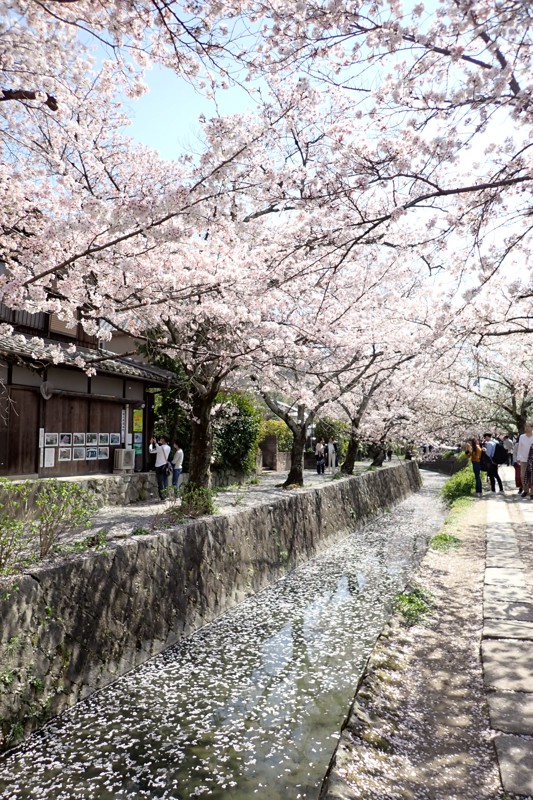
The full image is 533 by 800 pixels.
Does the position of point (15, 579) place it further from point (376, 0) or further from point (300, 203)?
point (376, 0)

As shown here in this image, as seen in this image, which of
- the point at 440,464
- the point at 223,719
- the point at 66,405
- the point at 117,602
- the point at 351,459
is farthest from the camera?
the point at 440,464

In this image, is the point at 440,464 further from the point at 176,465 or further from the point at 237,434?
the point at 176,465

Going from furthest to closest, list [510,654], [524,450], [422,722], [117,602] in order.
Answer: [524,450] < [117,602] < [510,654] < [422,722]

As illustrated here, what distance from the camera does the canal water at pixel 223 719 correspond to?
14.9ft

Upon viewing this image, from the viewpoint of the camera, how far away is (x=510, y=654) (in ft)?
16.5

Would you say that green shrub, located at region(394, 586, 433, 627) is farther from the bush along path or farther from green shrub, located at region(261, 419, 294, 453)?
green shrub, located at region(261, 419, 294, 453)

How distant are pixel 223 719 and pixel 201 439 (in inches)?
266

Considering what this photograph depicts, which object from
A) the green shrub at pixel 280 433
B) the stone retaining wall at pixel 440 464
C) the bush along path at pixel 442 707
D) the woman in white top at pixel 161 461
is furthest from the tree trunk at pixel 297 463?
the stone retaining wall at pixel 440 464

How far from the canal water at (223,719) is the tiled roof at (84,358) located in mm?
5225

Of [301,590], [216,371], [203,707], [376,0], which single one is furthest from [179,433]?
[376,0]

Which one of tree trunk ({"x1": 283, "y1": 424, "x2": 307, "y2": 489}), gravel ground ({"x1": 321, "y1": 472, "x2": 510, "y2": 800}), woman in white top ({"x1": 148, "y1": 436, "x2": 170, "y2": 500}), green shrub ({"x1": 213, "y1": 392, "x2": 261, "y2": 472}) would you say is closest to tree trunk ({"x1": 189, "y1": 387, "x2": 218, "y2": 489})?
woman in white top ({"x1": 148, "y1": 436, "x2": 170, "y2": 500})

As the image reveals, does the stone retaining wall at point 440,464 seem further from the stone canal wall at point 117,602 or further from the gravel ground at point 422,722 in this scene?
the gravel ground at point 422,722

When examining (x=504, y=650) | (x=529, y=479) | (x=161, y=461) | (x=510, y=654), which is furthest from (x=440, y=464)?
(x=510, y=654)

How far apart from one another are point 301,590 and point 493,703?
690cm
